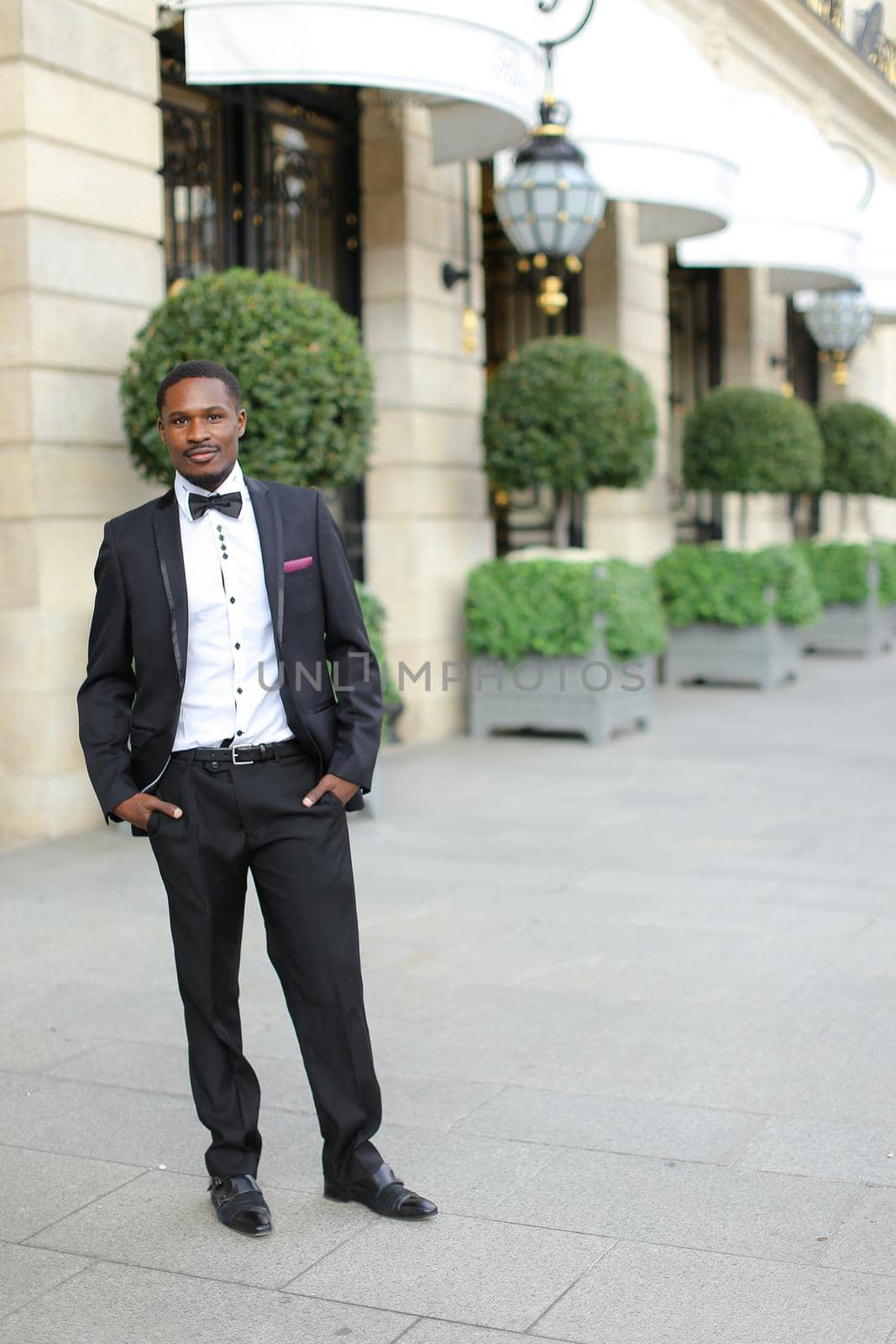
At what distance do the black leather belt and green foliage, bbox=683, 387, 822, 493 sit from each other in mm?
11386

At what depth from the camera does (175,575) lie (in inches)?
143

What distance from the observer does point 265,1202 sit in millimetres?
3686

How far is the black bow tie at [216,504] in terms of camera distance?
3631 millimetres

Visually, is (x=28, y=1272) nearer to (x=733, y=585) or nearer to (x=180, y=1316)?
(x=180, y=1316)

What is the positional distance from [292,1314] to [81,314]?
233 inches

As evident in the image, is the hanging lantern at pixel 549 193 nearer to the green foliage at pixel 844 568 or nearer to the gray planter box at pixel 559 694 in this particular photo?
the gray planter box at pixel 559 694

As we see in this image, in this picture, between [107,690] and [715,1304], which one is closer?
[715,1304]

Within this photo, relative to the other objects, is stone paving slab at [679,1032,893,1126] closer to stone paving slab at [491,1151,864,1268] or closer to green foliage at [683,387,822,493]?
stone paving slab at [491,1151,864,1268]

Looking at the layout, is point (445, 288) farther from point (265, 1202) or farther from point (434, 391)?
point (265, 1202)

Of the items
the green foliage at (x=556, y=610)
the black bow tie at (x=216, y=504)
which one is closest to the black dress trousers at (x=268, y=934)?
the black bow tie at (x=216, y=504)

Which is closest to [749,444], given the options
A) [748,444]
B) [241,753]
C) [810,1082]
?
[748,444]

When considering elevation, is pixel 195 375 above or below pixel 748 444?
below

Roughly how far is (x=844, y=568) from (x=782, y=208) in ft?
14.7

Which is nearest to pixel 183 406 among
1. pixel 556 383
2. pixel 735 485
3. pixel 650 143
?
pixel 556 383
